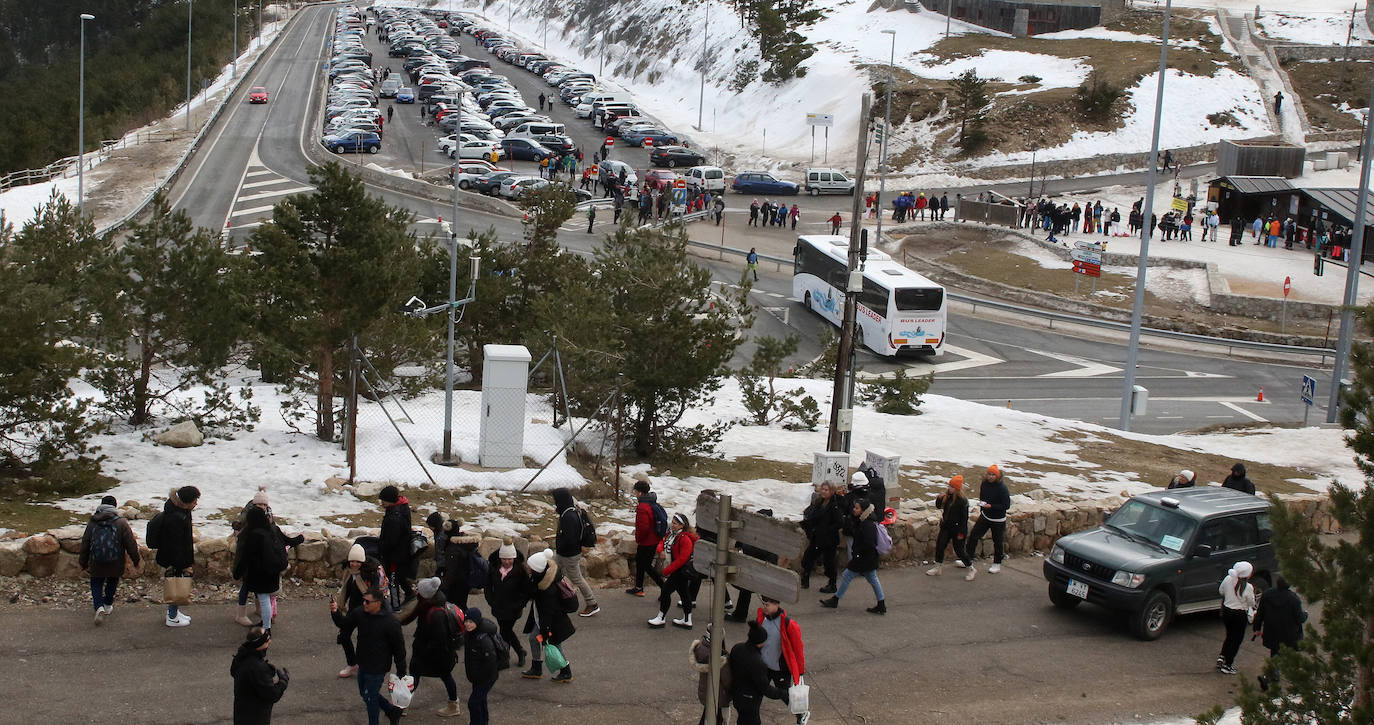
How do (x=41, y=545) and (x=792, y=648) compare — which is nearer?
(x=792, y=648)

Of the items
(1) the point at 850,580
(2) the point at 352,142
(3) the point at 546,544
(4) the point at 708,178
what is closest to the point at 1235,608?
(1) the point at 850,580

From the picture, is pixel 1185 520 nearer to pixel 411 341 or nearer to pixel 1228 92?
pixel 411 341

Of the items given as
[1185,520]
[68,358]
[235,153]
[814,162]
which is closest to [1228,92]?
[814,162]

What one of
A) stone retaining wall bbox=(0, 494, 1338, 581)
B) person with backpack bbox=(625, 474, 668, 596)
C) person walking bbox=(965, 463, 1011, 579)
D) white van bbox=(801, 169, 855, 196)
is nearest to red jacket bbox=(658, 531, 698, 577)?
person with backpack bbox=(625, 474, 668, 596)

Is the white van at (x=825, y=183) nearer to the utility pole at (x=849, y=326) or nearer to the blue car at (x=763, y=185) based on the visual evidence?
the blue car at (x=763, y=185)

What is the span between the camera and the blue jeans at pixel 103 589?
10.6m

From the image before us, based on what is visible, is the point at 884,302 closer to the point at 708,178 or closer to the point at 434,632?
the point at 708,178

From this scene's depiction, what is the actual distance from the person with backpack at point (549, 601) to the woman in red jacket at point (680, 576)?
5.42ft

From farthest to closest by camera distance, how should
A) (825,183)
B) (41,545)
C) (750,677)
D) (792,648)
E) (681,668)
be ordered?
(825,183)
(41,545)
(681,668)
(792,648)
(750,677)

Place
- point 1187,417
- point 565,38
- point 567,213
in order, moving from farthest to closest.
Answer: point 565,38, point 1187,417, point 567,213

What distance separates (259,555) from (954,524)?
25.7 ft

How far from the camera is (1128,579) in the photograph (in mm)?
12945

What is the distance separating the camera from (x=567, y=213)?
23.5 metres

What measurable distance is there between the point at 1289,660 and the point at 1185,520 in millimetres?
5823
